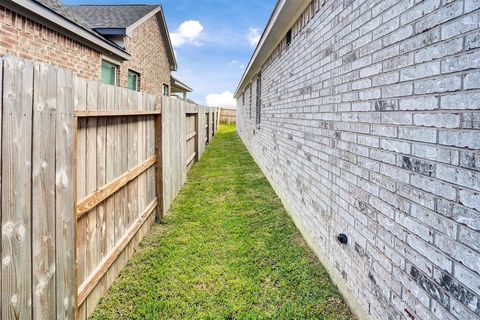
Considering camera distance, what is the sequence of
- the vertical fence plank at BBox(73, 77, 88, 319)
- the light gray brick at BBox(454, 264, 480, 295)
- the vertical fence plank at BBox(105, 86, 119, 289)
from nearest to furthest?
the light gray brick at BBox(454, 264, 480, 295) < the vertical fence plank at BBox(73, 77, 88, 319) < the vertical fence plank at BBox(105, 86, 119, 289)

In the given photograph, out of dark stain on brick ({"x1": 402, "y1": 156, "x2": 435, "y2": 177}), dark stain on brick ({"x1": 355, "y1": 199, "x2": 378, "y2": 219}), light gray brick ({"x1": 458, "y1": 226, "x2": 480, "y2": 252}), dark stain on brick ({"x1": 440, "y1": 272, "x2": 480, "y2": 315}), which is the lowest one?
dark stain on brick ({"x1": 440, "y1": 272, "x2": 480, "y2": 315})

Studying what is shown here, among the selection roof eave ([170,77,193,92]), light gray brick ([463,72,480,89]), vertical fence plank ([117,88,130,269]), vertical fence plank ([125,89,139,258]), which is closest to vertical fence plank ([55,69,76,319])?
vertical fence plank ([117,88,130,269])

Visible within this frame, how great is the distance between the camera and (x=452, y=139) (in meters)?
1.69

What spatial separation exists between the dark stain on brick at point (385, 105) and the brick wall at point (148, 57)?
31.7 feet

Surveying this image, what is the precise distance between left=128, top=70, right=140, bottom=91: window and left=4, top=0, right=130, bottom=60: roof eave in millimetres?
2957

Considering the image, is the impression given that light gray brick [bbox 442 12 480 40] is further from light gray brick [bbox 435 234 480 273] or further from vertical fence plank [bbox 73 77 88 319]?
vertical fence plank [bbox 73 77 88 319]

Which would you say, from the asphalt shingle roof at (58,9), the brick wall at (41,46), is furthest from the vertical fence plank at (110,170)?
the asphalt shingle roof at (58,9)

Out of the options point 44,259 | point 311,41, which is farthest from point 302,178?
point 44,259

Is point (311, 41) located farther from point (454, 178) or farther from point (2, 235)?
point (2, 235)

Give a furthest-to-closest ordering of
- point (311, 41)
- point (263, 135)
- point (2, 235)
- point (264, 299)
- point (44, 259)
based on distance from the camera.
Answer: point (263, 135) < point (311, 41) < point (264, 299) < point (44, 259) < point (2, 235)

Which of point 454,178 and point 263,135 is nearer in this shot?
point 454,178

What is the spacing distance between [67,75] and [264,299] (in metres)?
2.37

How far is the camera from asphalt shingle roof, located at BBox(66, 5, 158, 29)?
10.8m

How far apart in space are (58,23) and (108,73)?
378 cm
